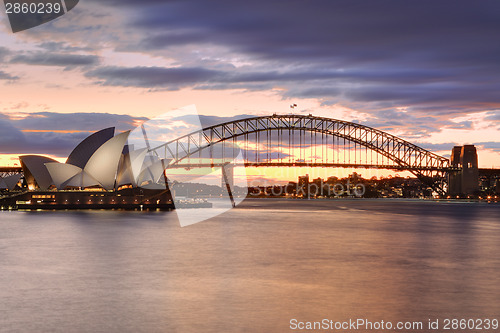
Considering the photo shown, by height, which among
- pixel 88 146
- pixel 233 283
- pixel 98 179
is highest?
pixel 88 146

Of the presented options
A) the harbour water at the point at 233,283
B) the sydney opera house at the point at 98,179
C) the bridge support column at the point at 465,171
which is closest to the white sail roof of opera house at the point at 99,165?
the sydney opera house at the point at 98,179

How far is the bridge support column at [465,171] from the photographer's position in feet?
379

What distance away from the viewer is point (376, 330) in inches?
494

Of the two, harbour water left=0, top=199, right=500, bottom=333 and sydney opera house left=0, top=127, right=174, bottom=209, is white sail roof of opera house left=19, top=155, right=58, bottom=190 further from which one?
harbour water left=0, top=199, right=500, bottom=333

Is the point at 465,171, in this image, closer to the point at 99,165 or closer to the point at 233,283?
the point at 99,165

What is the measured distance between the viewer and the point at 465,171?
116 meters

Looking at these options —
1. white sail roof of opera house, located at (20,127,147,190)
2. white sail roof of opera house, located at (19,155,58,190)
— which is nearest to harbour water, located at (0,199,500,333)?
white sail roof of opera house, located at (20,127,147,190)

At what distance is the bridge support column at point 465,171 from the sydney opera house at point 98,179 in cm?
6132

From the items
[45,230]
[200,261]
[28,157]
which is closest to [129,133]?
[28,157]

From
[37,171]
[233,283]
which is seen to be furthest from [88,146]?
[233,283]

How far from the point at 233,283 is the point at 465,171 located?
106 metres

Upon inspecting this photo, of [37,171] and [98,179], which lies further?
[37,171]

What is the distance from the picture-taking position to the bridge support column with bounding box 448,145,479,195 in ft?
379

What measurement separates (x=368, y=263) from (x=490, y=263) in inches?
212
